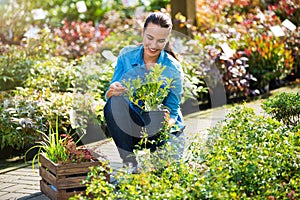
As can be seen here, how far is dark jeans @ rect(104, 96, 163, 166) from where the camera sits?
15.6ft

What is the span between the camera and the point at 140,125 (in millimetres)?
4816

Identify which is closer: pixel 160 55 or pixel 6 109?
pixel 160 55

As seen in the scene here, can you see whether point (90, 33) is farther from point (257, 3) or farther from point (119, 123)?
point (119, 123)

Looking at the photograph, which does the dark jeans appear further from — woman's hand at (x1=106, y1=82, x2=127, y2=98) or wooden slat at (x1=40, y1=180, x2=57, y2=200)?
wooden slat at (x1=40, y1=180, x2=57, y2=200)

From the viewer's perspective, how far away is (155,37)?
15.7ft

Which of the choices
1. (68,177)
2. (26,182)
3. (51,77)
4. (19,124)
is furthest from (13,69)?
(68,177)

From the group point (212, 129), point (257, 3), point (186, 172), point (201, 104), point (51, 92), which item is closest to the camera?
point (186, 172)

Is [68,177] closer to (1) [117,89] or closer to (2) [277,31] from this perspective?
(1) [117,89]

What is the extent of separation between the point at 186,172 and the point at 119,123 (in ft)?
3.99

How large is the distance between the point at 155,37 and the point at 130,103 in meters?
0.51

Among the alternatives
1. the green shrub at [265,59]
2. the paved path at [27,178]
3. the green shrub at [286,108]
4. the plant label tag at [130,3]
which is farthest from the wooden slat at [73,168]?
the plant label tag at [130,3]

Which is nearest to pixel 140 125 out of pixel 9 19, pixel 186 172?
pixel 186 172

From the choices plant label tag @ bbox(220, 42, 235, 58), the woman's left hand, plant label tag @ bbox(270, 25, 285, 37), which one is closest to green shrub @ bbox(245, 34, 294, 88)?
plant label tag @ bbox(270, 25, 285, 37)

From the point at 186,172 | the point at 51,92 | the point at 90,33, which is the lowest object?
the point at 186,172
